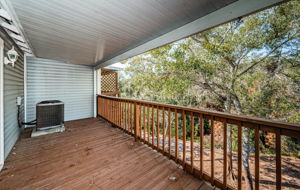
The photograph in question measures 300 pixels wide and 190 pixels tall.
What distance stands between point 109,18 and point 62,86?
3.99 m

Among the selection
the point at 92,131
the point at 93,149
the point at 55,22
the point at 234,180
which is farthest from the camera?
the point at 234,180

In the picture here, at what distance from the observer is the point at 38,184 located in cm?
162

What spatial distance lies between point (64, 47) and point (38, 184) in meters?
2.95

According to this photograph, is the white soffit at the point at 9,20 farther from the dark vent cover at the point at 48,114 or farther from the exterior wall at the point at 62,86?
the exterior wall at the point at 62,86

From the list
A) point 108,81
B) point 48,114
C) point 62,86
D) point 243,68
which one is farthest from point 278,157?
point 108,81

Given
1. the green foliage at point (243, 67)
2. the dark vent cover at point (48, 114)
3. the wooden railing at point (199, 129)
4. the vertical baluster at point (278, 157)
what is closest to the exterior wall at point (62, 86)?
the dark vent cover at point (48, 114)

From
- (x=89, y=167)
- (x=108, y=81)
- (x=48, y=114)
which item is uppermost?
(x=108, y=81)

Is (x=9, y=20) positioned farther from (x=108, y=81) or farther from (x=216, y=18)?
(x=108, y=81)

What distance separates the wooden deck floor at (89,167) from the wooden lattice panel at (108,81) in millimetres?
3872

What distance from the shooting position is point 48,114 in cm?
351

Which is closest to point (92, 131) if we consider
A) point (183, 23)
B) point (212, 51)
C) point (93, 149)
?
point (93, 149)

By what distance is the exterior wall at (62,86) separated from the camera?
158 inches

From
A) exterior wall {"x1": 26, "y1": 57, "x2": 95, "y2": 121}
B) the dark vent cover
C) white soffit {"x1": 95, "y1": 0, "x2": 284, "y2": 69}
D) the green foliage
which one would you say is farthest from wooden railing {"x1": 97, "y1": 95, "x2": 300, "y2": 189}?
the green foliage

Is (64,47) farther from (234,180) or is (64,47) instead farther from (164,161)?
(234,180)
